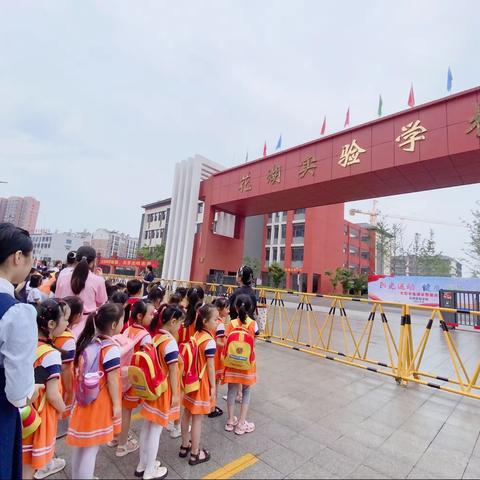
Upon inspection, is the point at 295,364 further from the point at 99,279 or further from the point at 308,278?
the point at 308,278

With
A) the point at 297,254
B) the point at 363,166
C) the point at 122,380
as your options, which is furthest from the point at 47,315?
the point at 297,254

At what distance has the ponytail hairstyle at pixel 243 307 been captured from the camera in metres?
2.92

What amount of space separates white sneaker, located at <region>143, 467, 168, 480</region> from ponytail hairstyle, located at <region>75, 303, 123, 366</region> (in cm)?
93

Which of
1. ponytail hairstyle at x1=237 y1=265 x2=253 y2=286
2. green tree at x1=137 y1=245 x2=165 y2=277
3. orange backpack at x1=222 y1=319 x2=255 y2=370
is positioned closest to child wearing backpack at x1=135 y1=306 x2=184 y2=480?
orange backpack at x1=222 y1=319 x2=255 y2=370

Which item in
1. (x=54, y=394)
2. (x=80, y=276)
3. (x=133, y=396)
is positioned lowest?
(x=133, y=396)

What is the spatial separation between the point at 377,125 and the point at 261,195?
4738 mm

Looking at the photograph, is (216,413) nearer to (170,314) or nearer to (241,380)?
(241,380)

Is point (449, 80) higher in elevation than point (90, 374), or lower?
higher

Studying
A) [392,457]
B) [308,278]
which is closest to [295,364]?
[392,457]

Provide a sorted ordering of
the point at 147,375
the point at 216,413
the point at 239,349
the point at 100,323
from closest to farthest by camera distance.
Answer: the point at 100,323, the point at 147,375, the point at 239,349, the point at 216,413

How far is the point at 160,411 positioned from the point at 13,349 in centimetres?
122

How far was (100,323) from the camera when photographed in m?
1.96

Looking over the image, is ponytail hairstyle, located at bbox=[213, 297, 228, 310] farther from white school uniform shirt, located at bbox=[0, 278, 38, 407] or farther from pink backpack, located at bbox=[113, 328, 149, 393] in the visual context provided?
white school uniform shirt, located at bbox=[0, 278, 38, 407]

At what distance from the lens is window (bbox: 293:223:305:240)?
3444 centimetres
